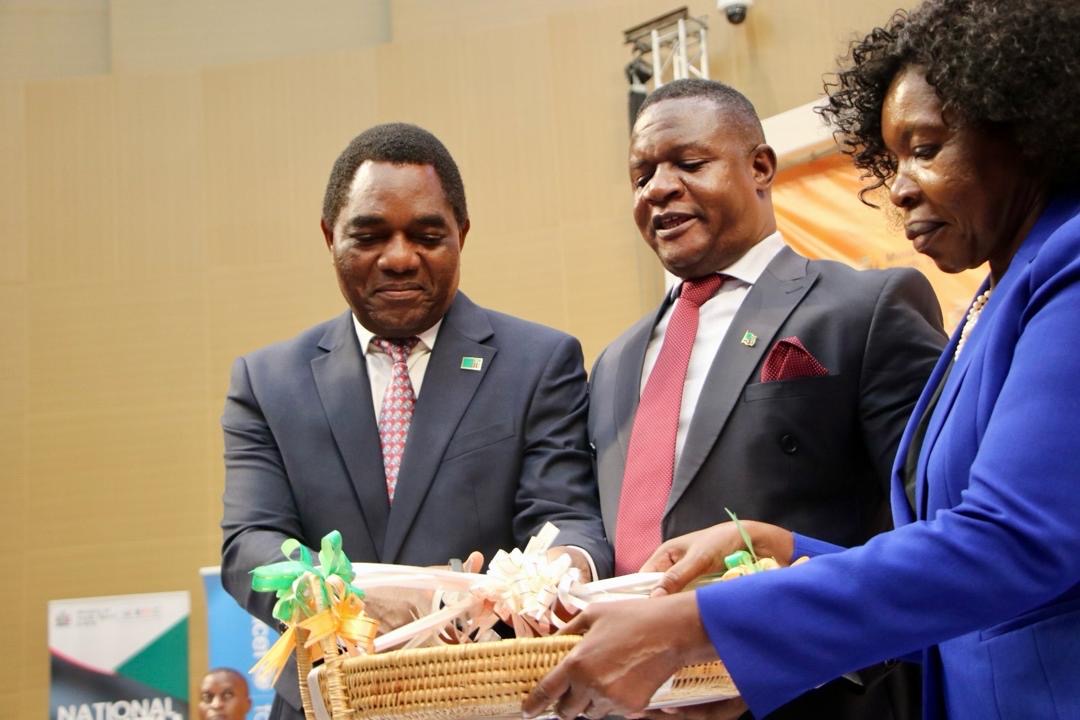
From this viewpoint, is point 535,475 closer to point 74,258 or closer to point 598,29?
point 598,29

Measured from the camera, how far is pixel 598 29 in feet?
26.2

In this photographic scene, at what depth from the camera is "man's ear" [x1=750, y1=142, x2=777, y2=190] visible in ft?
8.76

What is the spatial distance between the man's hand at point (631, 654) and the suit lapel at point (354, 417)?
968mm

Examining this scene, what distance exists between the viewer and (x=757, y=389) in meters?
2.30

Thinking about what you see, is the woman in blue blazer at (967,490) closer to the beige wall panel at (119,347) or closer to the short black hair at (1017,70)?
the short black hair at (1017,70)

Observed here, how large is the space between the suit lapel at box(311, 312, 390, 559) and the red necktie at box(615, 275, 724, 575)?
1.45 ft

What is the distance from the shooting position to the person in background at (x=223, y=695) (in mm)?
6441

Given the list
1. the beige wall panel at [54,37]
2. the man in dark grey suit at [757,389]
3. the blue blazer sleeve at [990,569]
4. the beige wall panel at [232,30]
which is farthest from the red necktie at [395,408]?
the beige wall panel at [54,37]

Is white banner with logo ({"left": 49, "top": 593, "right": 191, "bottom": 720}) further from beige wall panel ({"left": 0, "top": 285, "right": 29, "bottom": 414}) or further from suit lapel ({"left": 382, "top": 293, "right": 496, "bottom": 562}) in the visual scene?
suit lapel ({"left": 382, "top": 293, "right": 496, "bottom": 562})

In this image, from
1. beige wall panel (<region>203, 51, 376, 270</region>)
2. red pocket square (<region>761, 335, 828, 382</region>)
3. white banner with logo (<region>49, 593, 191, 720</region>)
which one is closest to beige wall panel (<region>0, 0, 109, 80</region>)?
beige wall panel (<region>203, 51, 376, 270</region>)

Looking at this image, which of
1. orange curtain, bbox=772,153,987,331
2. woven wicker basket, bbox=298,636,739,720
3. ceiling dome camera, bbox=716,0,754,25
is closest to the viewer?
woven wicker basket, bbox=298,636,739,720

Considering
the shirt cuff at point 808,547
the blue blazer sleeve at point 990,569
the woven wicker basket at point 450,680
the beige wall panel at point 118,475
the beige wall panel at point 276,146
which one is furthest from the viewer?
the beige wall panel at point 276,146

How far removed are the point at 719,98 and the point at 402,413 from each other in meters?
0.92

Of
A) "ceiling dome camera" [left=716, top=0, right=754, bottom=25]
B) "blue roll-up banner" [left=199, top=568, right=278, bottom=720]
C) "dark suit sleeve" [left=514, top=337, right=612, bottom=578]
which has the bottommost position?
"blue roll-up banner" [left=199, top=568, right=278, bottom=720]
